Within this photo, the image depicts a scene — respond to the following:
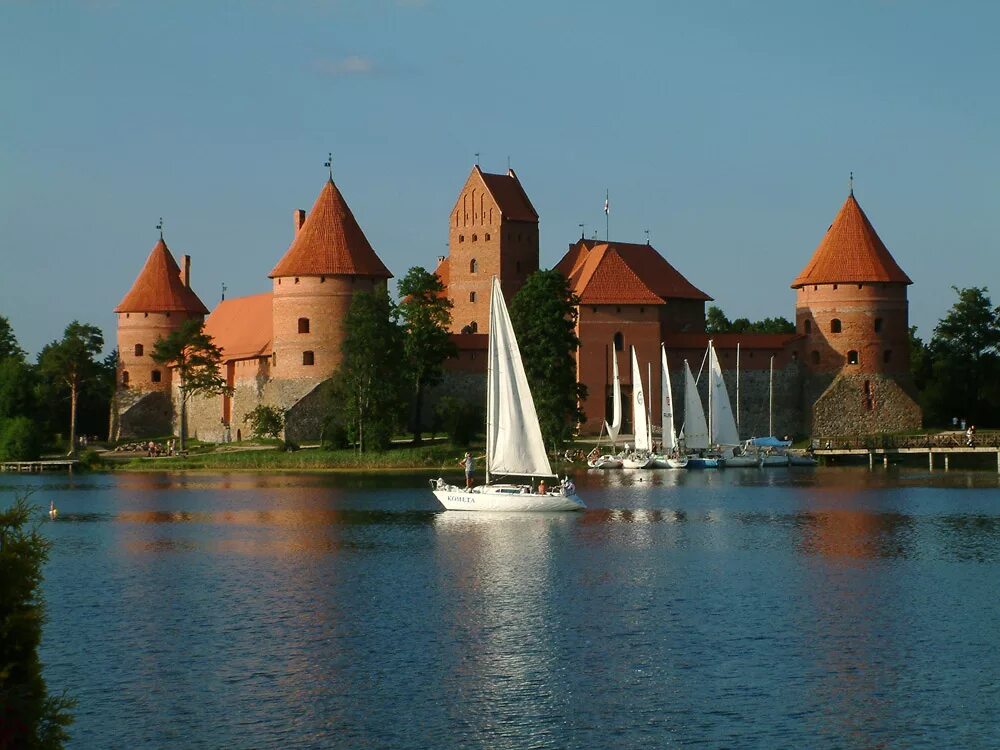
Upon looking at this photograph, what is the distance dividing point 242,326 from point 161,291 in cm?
425

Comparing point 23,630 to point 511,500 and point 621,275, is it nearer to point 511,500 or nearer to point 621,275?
point 511,500

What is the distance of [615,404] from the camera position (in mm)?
56469

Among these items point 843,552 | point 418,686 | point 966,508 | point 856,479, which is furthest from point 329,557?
point 856,479

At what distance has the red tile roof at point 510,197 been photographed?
6303 cm

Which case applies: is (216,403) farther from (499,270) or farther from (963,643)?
(963,643)

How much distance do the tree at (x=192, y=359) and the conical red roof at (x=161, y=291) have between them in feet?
24.3

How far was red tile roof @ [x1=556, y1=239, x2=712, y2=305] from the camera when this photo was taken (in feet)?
194

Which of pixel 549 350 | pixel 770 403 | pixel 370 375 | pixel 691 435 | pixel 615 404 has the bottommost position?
pixel 691 435

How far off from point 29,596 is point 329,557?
1715 cm

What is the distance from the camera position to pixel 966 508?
121 feet

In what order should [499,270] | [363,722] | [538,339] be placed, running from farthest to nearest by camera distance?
[499,270], [538,339], [363,722]

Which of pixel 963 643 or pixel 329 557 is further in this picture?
pixel 329 557

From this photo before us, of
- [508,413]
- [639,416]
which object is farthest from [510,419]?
[639,416]

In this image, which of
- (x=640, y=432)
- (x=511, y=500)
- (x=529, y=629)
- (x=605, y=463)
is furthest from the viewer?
(x=640, y=432)
